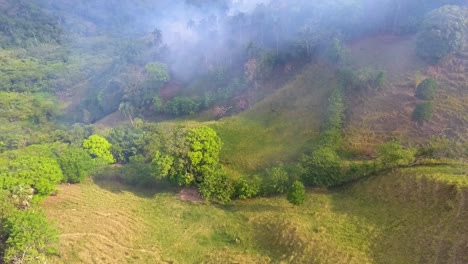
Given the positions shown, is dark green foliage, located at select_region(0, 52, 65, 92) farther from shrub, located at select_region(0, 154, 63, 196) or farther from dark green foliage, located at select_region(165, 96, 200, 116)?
shrub, located at select_region(0, 154, 63, 196)

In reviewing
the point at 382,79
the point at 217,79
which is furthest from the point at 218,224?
the point at 217,79

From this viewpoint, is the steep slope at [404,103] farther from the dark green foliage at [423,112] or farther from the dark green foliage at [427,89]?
the dark green foliage at [427,89]

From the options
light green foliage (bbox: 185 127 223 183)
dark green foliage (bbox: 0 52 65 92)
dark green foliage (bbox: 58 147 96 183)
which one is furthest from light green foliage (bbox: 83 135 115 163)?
dark green foliage (bbox: 0 52 65 92)

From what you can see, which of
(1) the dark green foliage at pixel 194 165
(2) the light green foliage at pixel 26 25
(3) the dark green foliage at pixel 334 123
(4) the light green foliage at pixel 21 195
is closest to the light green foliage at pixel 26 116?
(4) the light green foliage at pixel 21 195

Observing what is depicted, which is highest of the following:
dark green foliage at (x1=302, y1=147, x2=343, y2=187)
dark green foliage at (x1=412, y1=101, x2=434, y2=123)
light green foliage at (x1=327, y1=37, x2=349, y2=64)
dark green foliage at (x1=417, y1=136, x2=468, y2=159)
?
light green foliage at (x1=327, y1=37, x2=349, y2=64)

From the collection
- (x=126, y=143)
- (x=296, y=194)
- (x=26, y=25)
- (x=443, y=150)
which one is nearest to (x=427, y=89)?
(x=443, y=150)
